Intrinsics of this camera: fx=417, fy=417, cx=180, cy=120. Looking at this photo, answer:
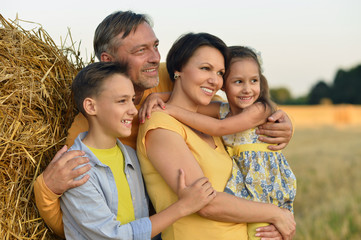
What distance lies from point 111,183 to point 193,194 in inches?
21.7

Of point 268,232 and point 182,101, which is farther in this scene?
point 182,101

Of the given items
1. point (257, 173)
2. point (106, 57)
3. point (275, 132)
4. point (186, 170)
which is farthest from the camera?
point (106, 57)

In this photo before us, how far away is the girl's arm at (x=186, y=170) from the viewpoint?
270 cm

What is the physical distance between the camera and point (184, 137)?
289 cm

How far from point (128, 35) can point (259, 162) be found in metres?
1.55

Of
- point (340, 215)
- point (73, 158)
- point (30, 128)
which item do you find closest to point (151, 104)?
point (73, 158)

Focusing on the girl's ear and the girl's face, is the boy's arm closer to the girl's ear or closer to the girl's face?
the girl's ear

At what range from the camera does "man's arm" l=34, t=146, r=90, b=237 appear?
8.38 feet

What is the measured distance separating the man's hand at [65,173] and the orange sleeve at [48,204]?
37 millimetres

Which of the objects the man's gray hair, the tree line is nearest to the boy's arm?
the man's gray hair

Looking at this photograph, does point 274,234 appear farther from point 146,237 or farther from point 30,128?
point 30,128

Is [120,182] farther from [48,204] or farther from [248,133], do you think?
[248,133]

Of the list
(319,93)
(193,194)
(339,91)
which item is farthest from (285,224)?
(339,91)

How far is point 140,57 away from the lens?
3604mm
